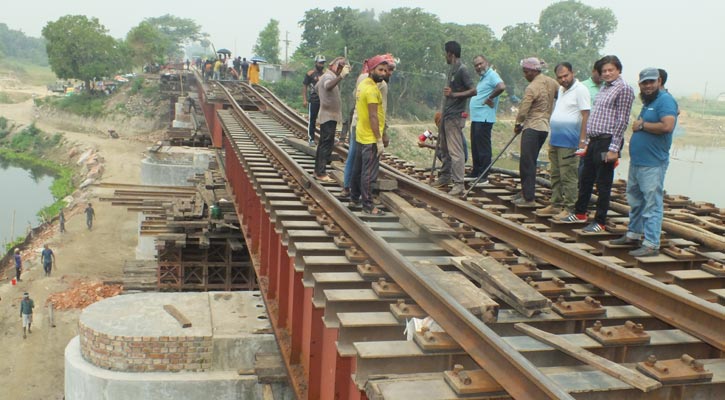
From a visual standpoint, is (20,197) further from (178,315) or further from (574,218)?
(574,218)

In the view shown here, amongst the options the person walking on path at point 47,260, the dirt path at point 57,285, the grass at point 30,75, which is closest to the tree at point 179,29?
the grass at point 30,75

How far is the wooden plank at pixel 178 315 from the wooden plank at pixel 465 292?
433 centimetres

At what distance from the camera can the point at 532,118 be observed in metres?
7.49

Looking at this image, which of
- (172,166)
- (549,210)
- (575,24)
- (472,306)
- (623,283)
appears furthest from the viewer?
(575,24)

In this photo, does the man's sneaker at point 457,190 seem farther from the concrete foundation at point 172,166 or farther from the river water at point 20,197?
the river water at point 20,197

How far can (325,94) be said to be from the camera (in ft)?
28.7

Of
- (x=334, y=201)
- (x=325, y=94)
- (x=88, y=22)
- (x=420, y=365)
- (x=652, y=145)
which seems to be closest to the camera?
(x=420, y=365)

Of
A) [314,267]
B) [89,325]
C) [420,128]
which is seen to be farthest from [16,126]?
[314,267]

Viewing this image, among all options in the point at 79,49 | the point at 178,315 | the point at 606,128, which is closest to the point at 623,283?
the point at 606,128

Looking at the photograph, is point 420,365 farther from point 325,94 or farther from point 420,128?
point 420,128

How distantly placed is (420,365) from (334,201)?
334 cm

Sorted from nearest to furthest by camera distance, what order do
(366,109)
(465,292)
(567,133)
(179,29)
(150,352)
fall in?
1. (465,292)
2. (366,109)
3. (567,133)
4. (150,352)
5. (179,29)

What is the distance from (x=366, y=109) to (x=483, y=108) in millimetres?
2867

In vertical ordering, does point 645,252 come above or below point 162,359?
above
